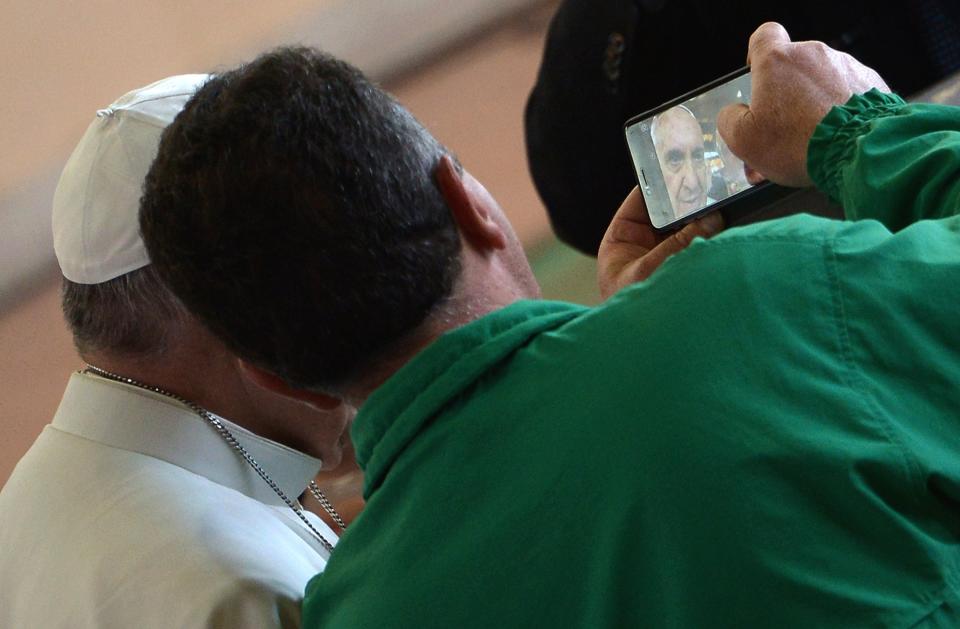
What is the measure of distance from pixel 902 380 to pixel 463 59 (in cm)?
211

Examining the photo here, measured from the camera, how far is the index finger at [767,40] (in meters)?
0.80

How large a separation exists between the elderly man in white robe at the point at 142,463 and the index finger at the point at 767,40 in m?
0.42

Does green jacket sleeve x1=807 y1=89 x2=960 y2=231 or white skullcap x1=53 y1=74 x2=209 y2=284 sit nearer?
green jacket sleeve x1=807 y1=89 x2=960 y2=231

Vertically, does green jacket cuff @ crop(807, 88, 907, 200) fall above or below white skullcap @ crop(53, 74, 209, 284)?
below

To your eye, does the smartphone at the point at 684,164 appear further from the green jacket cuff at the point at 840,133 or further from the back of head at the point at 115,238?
the back of head at the point at 115,238

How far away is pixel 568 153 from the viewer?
1.53 meters

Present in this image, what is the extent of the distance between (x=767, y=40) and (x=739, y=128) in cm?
→ 6

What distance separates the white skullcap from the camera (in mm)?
921

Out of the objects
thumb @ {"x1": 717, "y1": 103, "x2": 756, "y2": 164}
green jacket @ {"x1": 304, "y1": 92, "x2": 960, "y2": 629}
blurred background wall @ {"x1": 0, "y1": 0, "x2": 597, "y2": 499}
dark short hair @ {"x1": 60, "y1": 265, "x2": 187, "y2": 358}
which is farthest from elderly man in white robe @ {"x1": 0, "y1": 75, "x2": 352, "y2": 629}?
blurred background wall @ {"x1": 0, "y1": 0, "x2": 597, "y2": 499}

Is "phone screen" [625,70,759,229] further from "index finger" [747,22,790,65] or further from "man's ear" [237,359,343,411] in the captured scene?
"man's ear" [237,359,343,411]

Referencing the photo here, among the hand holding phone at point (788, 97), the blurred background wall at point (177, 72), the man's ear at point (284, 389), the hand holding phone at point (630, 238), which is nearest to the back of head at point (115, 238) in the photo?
the man's ear at point (284, 389)

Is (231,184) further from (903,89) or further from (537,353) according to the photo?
(903,89)

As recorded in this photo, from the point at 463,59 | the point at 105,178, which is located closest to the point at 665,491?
the point at 105,178

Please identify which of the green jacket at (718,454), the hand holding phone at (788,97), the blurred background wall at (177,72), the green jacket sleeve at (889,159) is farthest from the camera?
the blurred background wall at (177,72)
